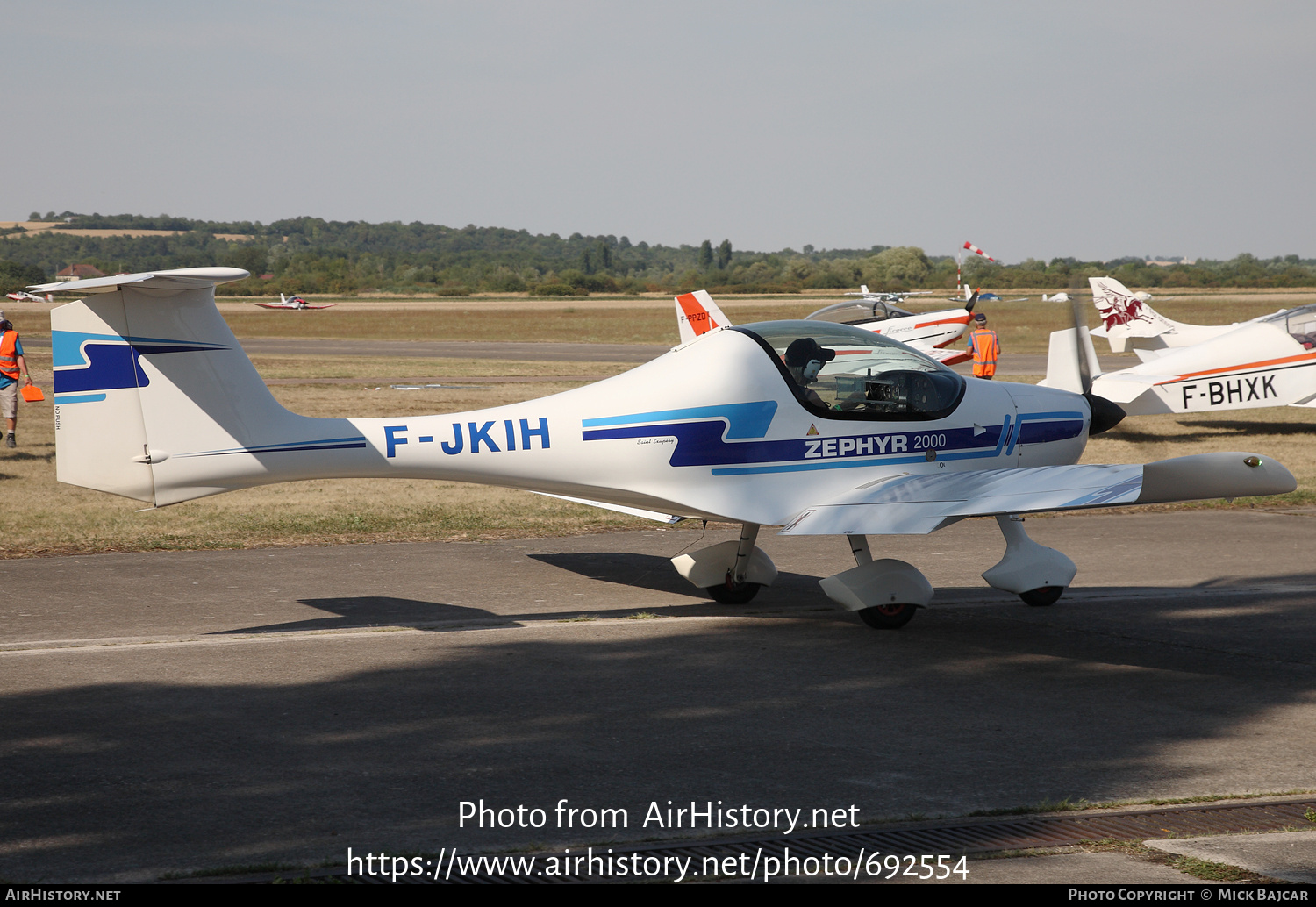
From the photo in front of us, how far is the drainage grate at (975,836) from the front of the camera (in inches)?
185

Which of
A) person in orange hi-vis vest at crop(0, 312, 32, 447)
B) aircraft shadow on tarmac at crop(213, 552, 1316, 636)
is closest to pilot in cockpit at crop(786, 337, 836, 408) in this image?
aircraft shadow on tarmac at crop(213, 552, 1316, 636)

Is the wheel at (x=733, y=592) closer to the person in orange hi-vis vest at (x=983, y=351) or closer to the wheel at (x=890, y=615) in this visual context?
the wheel at (x=890, y=615)

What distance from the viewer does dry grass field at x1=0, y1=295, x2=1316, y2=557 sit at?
40.7 ft

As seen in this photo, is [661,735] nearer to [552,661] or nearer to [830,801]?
[830,801]

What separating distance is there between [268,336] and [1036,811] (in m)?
53.5

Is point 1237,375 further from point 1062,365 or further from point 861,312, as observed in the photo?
point 861,312

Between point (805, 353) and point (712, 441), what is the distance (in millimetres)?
1032

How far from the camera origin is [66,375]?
23.6 ft

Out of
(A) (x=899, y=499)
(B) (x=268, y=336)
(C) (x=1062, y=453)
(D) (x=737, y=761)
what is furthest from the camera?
(B) (x=268, y=336)

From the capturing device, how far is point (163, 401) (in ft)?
24.5

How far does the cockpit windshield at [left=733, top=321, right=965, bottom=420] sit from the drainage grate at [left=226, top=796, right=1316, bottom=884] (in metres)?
4.17

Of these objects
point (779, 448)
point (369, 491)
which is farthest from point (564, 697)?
point (369, 491)

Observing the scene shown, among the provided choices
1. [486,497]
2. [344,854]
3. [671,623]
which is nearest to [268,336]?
[486,497]

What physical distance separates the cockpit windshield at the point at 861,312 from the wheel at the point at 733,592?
59.6ft
